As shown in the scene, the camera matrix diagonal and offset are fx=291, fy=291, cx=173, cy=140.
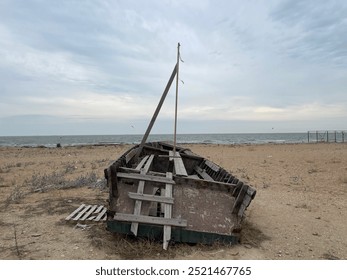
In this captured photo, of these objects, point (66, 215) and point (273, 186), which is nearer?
point (66, 215)

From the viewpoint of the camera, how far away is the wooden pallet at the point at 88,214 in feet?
20.0

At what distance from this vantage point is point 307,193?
30.6ft

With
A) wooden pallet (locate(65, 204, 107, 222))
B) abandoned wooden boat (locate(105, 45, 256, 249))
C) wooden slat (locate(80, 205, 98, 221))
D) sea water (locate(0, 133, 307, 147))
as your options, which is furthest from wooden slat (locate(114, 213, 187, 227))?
sea water (locate(0, 133, 307, 147))

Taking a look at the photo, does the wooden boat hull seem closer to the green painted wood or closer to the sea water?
the green painted wood

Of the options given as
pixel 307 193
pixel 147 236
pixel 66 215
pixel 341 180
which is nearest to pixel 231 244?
pixel 147 236

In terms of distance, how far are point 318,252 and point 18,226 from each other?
5.58m

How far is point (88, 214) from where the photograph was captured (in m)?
6.36

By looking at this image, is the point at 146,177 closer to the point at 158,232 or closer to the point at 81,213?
the point at 158,232

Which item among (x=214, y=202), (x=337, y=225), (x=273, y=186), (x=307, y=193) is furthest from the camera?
(x=273, y=186)

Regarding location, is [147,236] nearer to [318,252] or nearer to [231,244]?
[231,244]

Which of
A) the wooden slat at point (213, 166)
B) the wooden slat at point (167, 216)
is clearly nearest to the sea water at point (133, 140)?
the wooden slat at point (213, 166)

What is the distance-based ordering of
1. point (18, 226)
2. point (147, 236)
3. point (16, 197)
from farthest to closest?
point (16, 197) → point (18, 226) → point (147, 236)

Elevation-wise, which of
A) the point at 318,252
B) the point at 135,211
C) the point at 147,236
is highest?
the point at 135,211

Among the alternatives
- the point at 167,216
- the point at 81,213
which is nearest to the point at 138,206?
the point at 167,216
